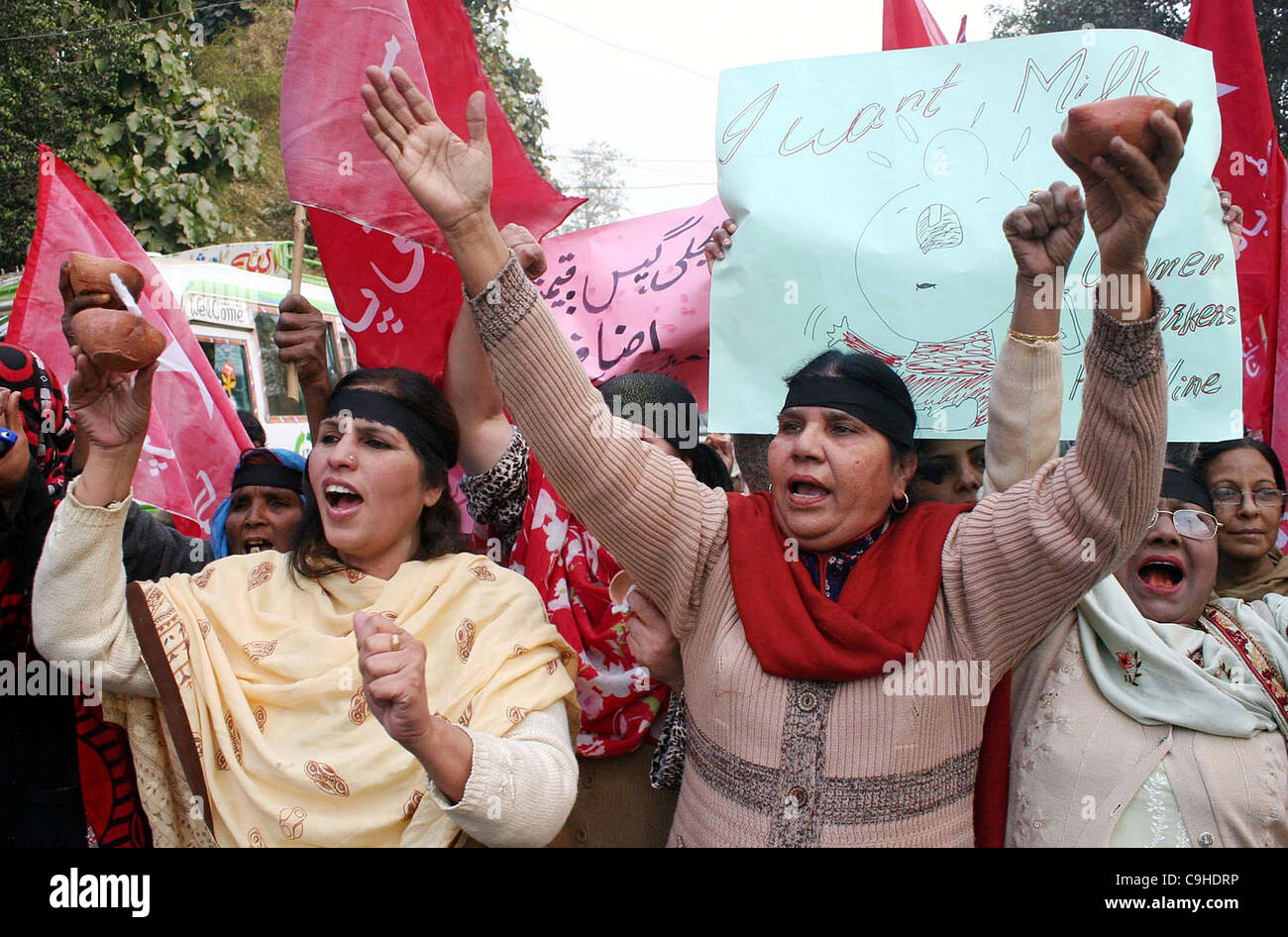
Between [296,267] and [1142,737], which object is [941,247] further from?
[296,267]

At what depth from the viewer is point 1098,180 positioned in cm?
169

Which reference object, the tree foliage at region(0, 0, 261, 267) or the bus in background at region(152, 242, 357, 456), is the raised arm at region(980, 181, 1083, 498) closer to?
the bus in background at region(152, 242, 357, 456)

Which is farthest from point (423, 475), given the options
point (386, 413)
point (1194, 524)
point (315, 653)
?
point (1194, 524)

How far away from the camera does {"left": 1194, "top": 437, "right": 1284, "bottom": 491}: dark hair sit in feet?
9.90

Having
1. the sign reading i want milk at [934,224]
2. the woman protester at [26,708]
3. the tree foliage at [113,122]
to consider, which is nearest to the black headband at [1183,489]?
the sign reading i want milk at [934,224]

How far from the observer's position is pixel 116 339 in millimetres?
2088

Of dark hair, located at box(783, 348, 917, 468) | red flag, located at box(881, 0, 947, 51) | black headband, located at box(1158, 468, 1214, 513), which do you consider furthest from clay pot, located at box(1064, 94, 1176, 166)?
red flag, located at box(881, 0, 947, 51)

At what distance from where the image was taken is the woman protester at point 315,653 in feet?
6.53

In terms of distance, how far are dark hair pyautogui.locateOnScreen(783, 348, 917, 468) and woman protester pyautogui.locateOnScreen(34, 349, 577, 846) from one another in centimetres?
76

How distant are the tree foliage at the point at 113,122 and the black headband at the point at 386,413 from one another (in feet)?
25.0

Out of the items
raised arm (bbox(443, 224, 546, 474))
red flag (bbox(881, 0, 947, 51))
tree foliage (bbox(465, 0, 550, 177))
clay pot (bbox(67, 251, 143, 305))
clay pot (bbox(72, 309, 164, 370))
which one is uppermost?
tree foliage (bbox(465, 0, 550, 177))
